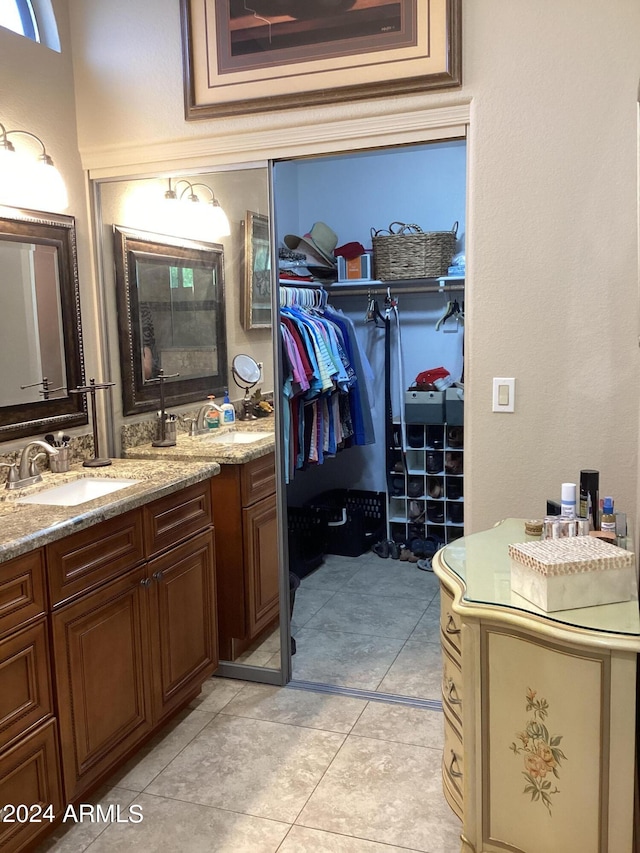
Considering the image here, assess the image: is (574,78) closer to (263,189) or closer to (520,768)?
(263,189)

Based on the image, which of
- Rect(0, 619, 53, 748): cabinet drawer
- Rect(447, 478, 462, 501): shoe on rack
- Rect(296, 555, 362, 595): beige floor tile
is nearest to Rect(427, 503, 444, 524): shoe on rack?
Rect(447, 478, 462, 501): shoe on rack

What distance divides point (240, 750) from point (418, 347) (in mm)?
2741

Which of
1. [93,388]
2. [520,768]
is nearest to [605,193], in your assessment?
[520,768]

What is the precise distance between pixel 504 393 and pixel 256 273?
1.05 m

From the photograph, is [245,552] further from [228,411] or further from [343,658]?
[343,658]

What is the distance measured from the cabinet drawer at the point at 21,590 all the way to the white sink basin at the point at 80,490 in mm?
530

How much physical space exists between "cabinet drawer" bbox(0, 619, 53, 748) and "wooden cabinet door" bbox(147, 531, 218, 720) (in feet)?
1.63

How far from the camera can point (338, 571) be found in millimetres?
4207

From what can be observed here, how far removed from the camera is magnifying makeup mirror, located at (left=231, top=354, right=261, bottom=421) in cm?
283

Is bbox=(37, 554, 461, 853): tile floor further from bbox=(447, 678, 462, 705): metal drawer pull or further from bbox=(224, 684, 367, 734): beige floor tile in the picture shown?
bbox=(447, 678, 462, 705): metal drawer pull

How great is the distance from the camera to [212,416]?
2.95 metres

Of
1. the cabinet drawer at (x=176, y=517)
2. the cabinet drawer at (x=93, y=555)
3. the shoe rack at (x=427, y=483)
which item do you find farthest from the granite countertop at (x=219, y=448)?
the shoe rack at (x=427, y=483)

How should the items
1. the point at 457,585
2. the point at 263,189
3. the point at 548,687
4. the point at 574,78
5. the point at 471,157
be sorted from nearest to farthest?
the point at 548,687 < the point at 457,585 < the point at 574,78 < the point at 471,157 < the point at 263,189

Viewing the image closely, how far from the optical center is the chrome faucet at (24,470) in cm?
242
